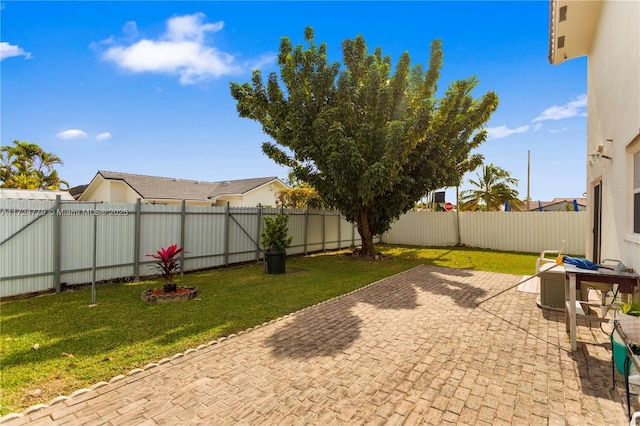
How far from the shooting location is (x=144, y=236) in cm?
854

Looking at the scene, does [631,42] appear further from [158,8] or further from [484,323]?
[158,8]

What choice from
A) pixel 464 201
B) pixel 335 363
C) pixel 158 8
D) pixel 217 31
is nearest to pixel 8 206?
pixel 158 8

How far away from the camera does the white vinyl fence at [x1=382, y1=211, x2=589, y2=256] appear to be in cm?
1446

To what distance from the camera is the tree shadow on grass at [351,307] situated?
422 centimetres

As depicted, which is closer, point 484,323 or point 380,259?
point 484,323

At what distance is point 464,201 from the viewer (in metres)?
22.6

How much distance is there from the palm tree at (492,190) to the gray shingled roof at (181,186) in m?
16.3

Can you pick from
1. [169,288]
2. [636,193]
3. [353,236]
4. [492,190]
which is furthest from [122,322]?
[492,190]

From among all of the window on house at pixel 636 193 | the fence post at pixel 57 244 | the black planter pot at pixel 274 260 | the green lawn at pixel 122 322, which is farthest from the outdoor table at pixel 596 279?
the fence post at pixel 57 244

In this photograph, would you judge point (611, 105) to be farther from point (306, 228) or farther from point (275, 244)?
point (306, 228)

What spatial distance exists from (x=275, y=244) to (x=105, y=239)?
4.53 m

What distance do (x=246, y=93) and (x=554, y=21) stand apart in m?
9.52

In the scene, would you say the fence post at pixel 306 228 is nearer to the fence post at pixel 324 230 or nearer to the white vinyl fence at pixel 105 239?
the fence post at pixel 324 230

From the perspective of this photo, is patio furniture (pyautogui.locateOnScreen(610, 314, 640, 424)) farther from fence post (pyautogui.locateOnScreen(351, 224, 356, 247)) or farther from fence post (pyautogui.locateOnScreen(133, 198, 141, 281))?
fence post (pyautogui.locateOnScreen(351, 224, 356, 247))
